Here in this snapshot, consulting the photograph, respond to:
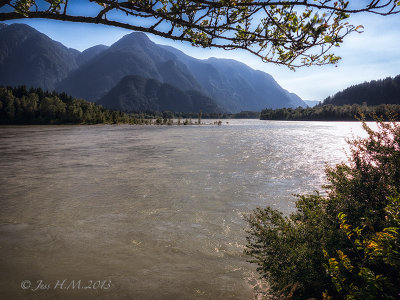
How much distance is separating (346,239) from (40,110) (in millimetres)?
103211

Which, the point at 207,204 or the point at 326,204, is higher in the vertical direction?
the point at 326,204

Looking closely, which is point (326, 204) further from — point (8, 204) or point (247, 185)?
point (8, 204)

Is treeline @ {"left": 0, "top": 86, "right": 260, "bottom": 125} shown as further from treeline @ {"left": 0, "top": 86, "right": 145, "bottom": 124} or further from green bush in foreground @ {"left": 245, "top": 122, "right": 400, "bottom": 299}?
green bush in foreground @ {"left": 245, "top": 122, "right": 400, "bottom": 299}

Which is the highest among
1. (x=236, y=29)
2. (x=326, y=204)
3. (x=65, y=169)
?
(x=236, y=29)

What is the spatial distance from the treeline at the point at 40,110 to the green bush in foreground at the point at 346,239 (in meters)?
99.7

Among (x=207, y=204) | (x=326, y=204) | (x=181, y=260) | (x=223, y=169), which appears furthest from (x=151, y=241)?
(x=223, y=169)

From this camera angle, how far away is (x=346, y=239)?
3666 mm

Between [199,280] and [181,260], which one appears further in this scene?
[181,260]

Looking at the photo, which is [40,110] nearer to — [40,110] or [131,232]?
[40,110]

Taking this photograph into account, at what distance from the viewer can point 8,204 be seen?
947 centimetres

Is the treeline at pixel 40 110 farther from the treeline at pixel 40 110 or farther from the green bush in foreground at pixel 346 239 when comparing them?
the green bush in foreground at pixel 346 239

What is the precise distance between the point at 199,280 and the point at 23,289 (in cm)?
364

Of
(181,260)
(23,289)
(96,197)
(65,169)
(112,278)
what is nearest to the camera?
(23,289)

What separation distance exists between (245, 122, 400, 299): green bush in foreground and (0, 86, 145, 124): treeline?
99.7 m
